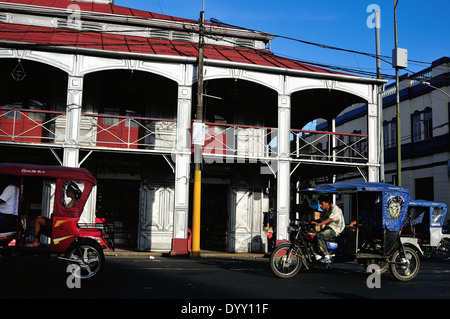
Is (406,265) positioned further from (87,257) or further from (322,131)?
(322,131)

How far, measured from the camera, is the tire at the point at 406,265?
363 inches

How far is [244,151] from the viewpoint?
736 inches

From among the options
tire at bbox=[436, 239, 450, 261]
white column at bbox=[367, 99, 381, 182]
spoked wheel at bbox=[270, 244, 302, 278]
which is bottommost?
tire at bbox=[436, 239, 450, 261]

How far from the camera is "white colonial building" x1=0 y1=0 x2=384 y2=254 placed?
51.3 ft

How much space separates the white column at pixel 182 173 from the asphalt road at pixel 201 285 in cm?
474

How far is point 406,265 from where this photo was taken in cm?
922

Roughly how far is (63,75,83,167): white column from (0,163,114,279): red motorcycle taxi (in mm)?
6289

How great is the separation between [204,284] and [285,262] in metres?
1.93

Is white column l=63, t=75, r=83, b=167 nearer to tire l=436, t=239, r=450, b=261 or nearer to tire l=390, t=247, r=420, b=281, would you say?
tire l=390, t=247, r=420, b=281

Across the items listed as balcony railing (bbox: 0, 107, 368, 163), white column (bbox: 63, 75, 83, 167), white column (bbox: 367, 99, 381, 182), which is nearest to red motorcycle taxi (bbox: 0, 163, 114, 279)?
white column (bbox: 63, 75, 83, 167)

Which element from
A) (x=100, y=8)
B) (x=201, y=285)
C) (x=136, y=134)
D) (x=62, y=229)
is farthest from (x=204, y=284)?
(x=100, y=8)

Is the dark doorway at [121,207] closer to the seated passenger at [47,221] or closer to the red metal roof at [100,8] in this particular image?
the red metal roof at [100,8]

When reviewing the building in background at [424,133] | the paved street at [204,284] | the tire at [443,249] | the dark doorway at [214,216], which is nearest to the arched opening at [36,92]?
the dark doorway at [214,216]
